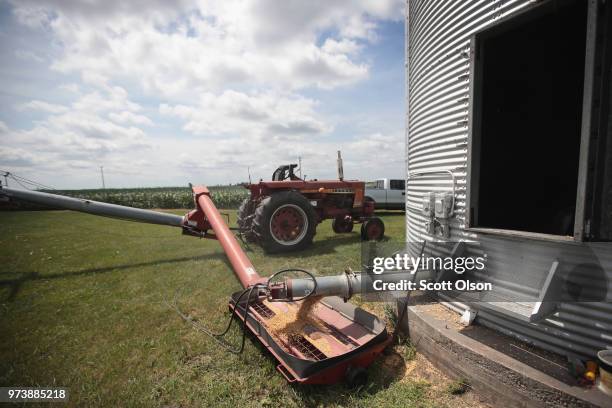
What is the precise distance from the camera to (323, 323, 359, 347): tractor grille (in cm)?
300

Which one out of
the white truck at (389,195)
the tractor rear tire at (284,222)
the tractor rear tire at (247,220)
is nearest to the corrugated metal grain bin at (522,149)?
the tractor rear tire at (284,222)

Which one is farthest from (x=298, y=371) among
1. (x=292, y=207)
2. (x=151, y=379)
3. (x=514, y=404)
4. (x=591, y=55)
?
(x=292, y=207)

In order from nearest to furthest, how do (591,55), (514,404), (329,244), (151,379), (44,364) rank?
(591,55) < (514,404) < (151,379) < (44,364) < (329,244)

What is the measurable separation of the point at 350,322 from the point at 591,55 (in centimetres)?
303

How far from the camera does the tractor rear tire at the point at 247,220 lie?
770 centimetres

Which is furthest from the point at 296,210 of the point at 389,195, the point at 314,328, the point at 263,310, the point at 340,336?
the point at 389,195

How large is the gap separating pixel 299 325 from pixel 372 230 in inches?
231

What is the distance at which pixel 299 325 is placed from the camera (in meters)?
3.23

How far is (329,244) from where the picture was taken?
8.34 meters

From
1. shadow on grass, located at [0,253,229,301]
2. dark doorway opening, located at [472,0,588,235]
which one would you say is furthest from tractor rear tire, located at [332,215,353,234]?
dark doorway opening, located at [472,0,588,235]

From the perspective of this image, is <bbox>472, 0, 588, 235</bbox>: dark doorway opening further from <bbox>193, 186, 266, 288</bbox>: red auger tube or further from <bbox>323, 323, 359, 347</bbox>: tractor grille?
<bbox>193, 186, 266, 288</bbox>: red auger tube

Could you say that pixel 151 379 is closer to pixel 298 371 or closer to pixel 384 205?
pixel 298 371

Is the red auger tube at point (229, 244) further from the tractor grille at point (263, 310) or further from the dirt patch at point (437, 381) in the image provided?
the dirt patch at point (437, 381)

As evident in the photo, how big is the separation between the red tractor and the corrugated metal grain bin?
9.86ft
